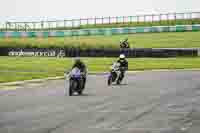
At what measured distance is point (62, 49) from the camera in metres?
61.2

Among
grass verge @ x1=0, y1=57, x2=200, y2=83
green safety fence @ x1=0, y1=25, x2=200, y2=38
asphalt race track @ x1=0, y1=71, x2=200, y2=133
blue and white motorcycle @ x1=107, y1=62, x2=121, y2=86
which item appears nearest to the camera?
asphalt race track @ x1=0, y1=71, x2=200, y2=133

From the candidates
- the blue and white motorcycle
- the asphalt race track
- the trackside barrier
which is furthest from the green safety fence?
the asphalt race track

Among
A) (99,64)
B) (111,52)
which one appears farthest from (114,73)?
(111,52)

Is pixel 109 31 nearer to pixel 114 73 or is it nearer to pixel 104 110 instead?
pixel 114 73

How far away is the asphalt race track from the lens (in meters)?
14.1

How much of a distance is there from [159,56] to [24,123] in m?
42.2

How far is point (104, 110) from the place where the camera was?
1823 centimetres

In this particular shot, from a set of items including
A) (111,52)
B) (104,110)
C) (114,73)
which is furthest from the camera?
(111,52)

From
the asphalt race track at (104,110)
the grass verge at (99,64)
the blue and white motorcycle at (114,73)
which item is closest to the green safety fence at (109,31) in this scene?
the grass verge at (99,64)

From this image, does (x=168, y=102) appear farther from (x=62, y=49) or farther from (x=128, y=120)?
(x=62, y=49)

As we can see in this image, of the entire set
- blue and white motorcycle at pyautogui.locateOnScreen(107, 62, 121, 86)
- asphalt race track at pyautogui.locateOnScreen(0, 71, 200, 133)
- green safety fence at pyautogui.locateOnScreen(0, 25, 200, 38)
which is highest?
green safety fence at pyautogui.locateOnScreen(0, 25, 200, 38)

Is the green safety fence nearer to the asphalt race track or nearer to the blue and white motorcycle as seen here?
the blue and white motorcycle

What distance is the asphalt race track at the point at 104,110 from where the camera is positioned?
14.1 meters

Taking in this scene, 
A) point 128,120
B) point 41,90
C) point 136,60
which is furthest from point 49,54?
point 128,120
